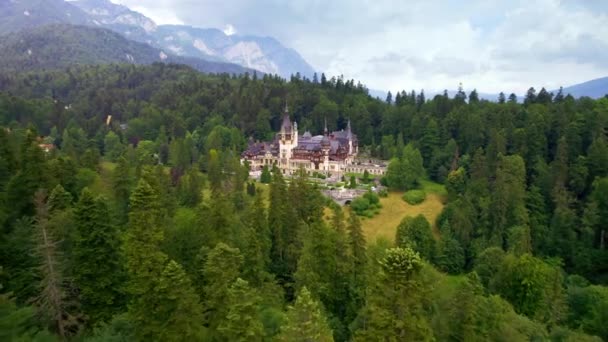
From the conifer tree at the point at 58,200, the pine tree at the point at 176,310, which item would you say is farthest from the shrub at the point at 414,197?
the pine tree at the point at 176,310

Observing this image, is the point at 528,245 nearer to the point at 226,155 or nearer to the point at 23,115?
the point at 226,155

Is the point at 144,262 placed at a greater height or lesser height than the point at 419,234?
greater

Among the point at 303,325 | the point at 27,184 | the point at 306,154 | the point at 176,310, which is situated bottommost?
the point at 176,310

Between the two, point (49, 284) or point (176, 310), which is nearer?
point (176, 310)

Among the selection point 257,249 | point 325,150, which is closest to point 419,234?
point 257,249

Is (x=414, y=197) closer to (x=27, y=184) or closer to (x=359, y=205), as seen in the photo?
(x=359, y=205)

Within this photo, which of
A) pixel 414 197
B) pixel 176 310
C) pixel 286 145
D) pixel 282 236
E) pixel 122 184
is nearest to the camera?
pixel 176 310

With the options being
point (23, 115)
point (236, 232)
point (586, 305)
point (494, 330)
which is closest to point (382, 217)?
point (586, 305)
